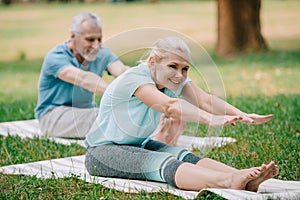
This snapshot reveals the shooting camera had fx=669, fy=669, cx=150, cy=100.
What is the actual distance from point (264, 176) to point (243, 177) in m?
0.11

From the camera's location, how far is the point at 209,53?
43.2 ft

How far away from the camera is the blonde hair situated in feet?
12.3

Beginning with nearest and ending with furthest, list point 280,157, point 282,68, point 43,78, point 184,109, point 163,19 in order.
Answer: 1. point 184,109
2. point 280,157
3. point 43,78
4. point 282,68
5. point 163,19

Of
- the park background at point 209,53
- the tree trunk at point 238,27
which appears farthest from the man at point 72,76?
the tree trunk at point 238,27

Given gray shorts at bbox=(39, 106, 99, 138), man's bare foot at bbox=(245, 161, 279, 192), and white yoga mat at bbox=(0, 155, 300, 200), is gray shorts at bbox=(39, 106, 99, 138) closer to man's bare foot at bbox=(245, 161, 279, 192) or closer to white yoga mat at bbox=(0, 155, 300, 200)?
white yoga mat at bbox=(0, 155, 300, 200)

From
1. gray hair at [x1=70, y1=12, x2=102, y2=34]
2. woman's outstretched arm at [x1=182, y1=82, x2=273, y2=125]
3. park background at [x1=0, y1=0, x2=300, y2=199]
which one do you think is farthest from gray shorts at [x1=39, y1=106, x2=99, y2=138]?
woman's outstretched arm at [x1=182, y1=82, x2=273, y2=125]

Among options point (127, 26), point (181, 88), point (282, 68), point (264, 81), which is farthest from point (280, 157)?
point (127, 26)

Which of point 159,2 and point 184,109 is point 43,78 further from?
point 159,2

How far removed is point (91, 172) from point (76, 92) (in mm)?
1004

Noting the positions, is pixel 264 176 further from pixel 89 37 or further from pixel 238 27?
pixel 238 27

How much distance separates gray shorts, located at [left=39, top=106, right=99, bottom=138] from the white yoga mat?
0.72 meters

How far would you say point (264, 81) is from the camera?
957cm

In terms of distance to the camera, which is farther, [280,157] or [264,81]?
[264,81]

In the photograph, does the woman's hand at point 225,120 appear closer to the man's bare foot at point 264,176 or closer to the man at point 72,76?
the man's bare foot at point 264,176
